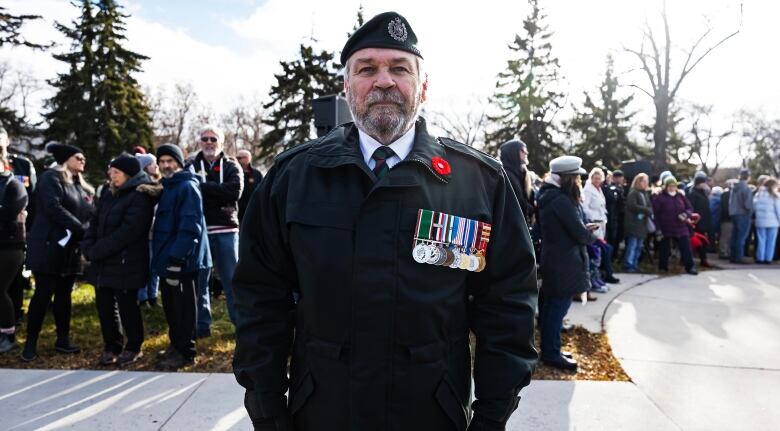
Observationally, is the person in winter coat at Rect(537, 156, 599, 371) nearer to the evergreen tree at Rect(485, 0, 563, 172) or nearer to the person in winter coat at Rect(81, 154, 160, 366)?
the person in winter coat at Rect(81, 154, 160, 366)

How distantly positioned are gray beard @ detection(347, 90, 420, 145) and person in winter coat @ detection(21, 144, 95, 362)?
4120 mm

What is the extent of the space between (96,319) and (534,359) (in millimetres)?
5735

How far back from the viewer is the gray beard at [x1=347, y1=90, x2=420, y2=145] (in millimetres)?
1747

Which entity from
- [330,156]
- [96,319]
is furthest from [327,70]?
[330,156]

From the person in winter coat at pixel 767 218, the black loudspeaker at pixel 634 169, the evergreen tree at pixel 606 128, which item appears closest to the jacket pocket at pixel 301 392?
the person in winter coat at pixel 767 218

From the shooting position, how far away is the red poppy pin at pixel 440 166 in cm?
167

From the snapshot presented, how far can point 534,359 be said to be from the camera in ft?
5.62

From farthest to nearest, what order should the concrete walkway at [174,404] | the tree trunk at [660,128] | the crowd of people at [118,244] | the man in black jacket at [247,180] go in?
the tree trunk at [660,128] < the man in black jacket at [247,180] < the crowd of people at [118,244] < the concrete walkway at [174,404]

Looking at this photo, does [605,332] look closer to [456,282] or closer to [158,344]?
[456,282]

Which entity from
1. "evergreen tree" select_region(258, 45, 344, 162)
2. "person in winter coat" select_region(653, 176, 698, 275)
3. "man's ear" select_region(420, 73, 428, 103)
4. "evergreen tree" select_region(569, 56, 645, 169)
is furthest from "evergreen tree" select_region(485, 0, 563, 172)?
"man's ear" select_region(420, 73, 428, 103)

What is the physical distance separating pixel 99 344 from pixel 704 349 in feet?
20.5

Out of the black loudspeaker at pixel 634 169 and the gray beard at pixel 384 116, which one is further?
the black loudspeaker at pixel 634 169

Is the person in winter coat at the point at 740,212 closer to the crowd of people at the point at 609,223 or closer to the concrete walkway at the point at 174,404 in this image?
the crowd of people at the point at 609,223

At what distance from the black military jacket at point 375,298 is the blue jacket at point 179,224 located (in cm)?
275
